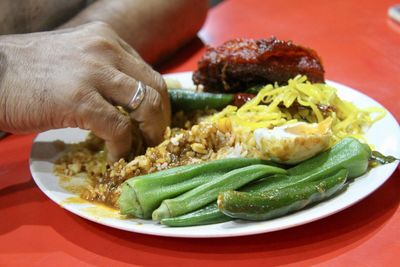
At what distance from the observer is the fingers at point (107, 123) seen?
5.29ft

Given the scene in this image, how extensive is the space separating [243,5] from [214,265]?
2334 millimetres

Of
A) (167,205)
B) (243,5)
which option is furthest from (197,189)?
(243,5)

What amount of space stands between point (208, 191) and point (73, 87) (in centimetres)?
51

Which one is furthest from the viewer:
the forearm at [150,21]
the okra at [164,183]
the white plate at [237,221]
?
the forearm at [150,21]

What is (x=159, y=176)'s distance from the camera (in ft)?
4.89

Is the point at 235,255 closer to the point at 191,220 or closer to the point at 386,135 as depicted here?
the point at 191,220

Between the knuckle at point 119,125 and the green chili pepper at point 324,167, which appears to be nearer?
the green chili pepper at point 324,167

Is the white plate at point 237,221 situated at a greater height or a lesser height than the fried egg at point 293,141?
lesser

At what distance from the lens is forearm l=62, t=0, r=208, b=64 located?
2.59 metres

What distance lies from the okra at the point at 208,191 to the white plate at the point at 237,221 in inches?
2.0

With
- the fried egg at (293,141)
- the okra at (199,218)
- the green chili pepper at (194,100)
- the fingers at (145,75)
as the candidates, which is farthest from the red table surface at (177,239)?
the green chili pepper at (194,100)

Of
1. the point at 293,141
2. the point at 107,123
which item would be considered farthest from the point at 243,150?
the point at 107,123

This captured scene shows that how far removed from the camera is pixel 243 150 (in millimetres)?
1626

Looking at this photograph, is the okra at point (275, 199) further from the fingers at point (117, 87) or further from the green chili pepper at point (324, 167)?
the fingers at point (117, 87)
